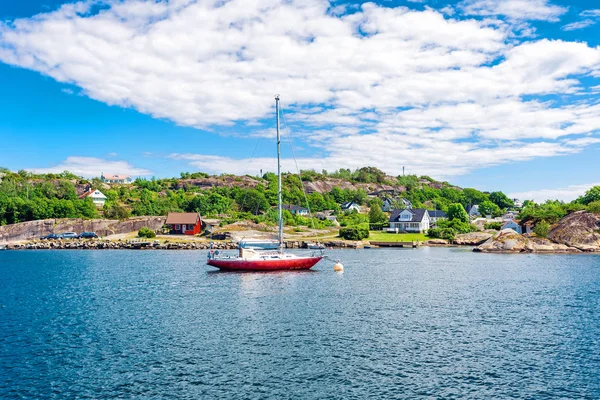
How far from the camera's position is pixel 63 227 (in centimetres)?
14125

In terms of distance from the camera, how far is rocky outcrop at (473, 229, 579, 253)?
105000mm

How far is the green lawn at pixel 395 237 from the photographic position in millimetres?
133525

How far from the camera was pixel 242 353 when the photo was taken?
2964 cm

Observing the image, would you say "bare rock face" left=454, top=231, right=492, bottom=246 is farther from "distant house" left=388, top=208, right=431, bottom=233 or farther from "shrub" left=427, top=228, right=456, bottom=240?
"distant house" left=388, top=208, right=431, bottom=233

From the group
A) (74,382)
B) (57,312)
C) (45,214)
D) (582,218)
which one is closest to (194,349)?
(74,382)

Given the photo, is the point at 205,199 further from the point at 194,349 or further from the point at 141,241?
the point at 194,349

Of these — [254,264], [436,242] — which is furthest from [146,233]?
[436,242]

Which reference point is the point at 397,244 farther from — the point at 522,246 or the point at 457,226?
the point at 522,246

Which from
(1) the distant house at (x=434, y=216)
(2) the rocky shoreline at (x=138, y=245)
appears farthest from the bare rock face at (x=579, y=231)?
(1) the distant house at (x=434, y=216)

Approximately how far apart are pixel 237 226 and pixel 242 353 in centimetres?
10978

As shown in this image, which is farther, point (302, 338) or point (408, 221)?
point (408, 221)

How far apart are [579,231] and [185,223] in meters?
105

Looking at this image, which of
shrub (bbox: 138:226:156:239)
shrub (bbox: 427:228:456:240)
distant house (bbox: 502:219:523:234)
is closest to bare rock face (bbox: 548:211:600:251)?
distant house (bbox: 502:219:523:234)

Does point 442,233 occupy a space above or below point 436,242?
above
